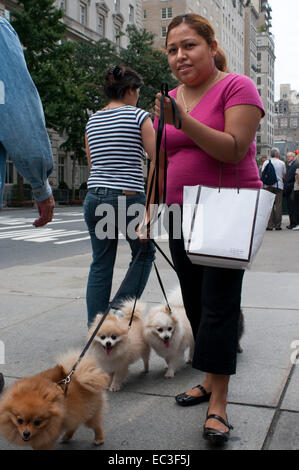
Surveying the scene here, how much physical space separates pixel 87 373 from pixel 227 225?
3.04ft

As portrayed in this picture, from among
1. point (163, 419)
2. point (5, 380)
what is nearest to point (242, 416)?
point (163, 419)

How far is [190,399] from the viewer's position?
9.21 feet

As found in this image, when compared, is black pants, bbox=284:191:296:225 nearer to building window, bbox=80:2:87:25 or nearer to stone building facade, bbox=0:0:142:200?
stone building facade, bbox=0:0:142:200

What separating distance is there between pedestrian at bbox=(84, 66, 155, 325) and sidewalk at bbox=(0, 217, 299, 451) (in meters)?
0.63

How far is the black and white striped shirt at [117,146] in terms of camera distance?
362cm

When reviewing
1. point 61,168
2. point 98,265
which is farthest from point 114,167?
point 61,168

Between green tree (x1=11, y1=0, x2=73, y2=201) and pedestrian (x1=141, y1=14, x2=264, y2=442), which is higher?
green tree (x1=11, y1=0, x2=73, y2=201)

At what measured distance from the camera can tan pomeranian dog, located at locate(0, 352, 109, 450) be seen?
6.81 feet

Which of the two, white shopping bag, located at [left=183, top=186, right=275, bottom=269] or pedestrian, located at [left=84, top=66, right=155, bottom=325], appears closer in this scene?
white shopping bag, located at [left=183, top=186, right=275, bottom=269]

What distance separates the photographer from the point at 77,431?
8.45 ft

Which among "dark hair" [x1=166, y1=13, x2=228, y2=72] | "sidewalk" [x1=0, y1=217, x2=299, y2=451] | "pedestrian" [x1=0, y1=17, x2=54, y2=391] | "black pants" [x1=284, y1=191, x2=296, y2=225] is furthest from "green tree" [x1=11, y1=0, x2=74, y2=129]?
"pedestrian" [x1=0, y1=17, x2=54, y2=391]

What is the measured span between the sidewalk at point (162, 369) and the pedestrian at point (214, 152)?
0.69 ft

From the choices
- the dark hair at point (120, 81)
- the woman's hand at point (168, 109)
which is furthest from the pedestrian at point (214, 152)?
the dark hair at point (120, 81)

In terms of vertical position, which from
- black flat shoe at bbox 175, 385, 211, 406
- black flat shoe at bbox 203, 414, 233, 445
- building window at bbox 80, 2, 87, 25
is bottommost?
black flat shoe at bbox 175, 385, 211, 406
